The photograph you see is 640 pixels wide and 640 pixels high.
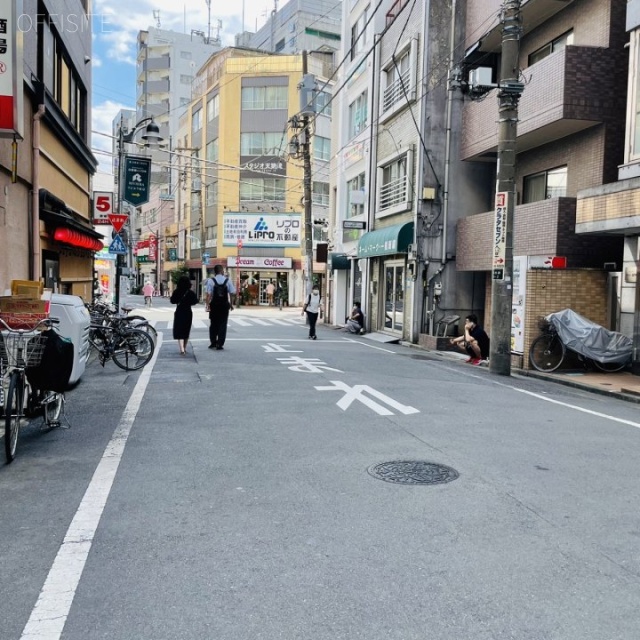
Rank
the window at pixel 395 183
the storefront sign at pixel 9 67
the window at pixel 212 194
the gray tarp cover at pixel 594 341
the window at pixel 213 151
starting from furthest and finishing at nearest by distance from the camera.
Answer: the window at pixel 212 194
the window at pixel 213 151
the window at pixel 395 183
the gray tarp cover at pixel 594 341
the storefront sign at pixel 9 67

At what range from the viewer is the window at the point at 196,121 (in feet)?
176

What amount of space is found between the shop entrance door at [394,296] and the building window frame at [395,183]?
1965 millimetres

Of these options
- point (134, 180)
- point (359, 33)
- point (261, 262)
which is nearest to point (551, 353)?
point (134, 180)

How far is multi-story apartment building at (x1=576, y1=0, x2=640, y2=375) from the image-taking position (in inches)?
464

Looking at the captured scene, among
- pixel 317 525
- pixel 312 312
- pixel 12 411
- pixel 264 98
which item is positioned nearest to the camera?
pixel 317 525

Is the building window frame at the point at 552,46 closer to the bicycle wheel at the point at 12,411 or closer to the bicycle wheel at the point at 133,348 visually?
the bicycle wheel at the point at 133,348

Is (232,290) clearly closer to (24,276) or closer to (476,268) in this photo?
(24,276)

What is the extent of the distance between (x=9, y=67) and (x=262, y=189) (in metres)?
40.9

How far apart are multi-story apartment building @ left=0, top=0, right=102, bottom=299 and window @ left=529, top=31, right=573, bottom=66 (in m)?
11.3

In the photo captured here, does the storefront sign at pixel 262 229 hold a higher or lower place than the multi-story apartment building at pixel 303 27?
lower

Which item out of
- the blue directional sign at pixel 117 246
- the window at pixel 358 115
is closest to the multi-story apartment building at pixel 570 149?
the window at pixel 358 115

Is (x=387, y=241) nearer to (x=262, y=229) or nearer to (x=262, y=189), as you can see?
(x=262, y=229)

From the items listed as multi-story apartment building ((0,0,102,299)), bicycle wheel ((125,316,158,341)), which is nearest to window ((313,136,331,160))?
multi-story apartment building ((0,0,102,299))

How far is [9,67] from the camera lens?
7840 millimetres
